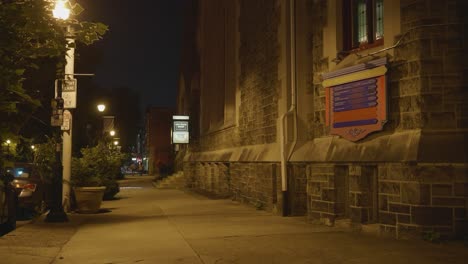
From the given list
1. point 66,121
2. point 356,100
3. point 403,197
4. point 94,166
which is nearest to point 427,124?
point 403,197

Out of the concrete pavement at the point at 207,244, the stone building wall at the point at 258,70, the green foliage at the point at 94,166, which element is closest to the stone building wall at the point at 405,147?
the concrete pavement at the point at 207,244

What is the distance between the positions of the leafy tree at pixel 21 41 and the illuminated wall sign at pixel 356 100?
223 inches

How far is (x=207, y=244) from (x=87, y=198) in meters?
7.21

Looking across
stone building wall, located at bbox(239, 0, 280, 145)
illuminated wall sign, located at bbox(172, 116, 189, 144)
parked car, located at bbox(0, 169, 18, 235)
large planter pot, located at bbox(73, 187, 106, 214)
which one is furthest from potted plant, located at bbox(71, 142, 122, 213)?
illuminated wall sign, located at bbox(172, 116, 189, 144)

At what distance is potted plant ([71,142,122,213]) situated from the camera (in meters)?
15.8

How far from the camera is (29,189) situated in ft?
50.8

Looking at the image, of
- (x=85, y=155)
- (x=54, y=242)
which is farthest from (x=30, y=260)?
(x=85, y=155)

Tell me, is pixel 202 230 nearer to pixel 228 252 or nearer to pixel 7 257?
pixel 228 252

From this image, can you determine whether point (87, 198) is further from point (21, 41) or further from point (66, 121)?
point (21, 41)

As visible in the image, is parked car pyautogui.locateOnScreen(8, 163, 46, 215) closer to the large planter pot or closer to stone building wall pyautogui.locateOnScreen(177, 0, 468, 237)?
the large planter pot

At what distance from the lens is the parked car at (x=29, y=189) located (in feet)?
50.4

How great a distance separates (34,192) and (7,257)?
7325 mm

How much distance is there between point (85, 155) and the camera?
57.7 feet

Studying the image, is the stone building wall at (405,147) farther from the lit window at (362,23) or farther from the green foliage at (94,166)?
the green foliage at (94,166)
